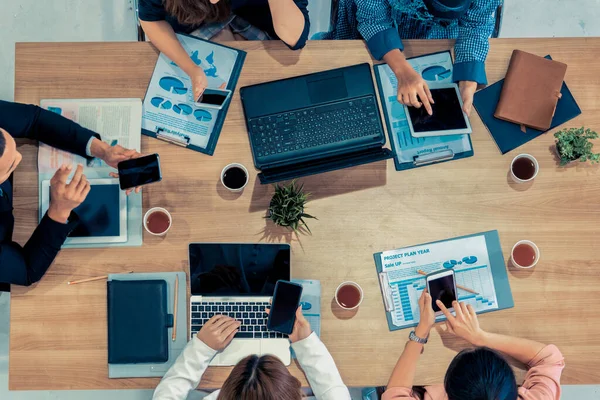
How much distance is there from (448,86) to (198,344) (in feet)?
3.67

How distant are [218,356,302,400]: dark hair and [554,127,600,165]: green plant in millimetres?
1084

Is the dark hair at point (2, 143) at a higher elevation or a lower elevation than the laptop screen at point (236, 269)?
higher

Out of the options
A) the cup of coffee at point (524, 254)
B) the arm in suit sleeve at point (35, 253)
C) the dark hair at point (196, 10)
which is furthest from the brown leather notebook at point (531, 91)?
the arm in suit sleeve at point (35, 253)

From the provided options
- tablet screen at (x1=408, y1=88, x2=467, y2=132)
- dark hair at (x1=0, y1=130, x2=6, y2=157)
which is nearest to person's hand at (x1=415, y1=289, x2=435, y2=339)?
tablet screen at (x1=408, y1=88, x2=467, y2=132)

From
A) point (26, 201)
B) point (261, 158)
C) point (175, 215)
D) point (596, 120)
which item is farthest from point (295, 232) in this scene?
point (596, 120)

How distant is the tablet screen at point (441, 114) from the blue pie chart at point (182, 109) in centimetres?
71

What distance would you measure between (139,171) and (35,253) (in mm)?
393

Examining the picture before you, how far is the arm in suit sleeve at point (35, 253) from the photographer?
162cm

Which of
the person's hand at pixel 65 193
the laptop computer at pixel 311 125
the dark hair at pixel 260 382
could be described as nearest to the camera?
the dark hair at pixel 260 382

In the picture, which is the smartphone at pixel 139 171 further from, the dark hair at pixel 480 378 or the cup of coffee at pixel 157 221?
the dark hair at pixel 480 378

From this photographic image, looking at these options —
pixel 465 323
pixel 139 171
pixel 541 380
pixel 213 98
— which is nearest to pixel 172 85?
pixel 213 98

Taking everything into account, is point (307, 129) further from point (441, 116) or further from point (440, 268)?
point (440, 268)

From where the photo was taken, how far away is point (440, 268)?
1735mm

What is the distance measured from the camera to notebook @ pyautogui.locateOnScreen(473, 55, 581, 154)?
5.81 feet
